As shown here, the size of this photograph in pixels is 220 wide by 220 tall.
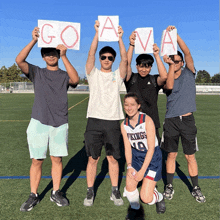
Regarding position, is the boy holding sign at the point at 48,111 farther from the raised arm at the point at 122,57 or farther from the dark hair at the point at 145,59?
the dark hair at the point at 145,59

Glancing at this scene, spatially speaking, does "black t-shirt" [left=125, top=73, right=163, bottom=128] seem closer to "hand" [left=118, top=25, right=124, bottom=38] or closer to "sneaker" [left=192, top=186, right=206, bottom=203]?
"hand" [left=118, top=25, right=124, bottom=38]

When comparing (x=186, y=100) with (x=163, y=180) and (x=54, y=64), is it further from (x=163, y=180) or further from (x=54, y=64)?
(x=54, y=64)

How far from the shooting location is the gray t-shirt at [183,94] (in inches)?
134

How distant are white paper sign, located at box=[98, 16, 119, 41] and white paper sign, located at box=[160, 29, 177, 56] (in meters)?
0.67

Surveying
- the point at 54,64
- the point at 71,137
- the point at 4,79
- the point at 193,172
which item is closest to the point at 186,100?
the point at 193,172

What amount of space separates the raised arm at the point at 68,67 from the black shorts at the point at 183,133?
1474 millimetres

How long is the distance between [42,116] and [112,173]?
1229mm

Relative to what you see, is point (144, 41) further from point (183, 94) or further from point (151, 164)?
point (151, 164)

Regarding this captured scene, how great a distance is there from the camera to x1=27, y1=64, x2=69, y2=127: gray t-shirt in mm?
3046

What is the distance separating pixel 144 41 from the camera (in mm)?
3197

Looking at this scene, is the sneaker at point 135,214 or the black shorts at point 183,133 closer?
the sneaker at point 135,214

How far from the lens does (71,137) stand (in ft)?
24.3

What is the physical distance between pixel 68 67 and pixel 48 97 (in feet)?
1.52

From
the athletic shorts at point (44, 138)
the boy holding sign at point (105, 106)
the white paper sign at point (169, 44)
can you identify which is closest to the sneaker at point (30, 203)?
the athletic shorts at point (44, 138)
